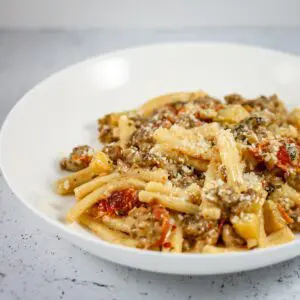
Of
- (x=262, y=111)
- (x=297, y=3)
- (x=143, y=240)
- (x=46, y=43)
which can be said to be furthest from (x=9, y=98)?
(x=297, y=3)

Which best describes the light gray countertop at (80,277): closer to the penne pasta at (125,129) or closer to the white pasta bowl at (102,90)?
the white pasta bowl at (102,90)

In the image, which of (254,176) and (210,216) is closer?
(210,216)

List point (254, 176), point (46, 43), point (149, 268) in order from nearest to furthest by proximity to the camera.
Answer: point (149, 268) → point (254, 176) → point (46, 43)

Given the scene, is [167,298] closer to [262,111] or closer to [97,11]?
[262,111]

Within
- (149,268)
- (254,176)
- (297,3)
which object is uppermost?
(297,3)

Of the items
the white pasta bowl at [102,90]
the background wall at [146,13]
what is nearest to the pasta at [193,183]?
the white pasta bowl at [102,90]

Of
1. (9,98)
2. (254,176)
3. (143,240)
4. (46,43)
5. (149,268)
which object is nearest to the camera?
(149,268)

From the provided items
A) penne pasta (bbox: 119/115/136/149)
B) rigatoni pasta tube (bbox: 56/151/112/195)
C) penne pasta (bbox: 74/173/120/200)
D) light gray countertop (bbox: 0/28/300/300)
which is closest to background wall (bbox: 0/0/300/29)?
penne pasta (bbox: 119/115/136/149)
